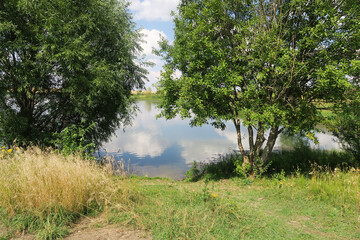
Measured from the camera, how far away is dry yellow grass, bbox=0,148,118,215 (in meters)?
3.86

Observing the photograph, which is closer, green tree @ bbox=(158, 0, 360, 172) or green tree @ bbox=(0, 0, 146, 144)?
green tree @ bbox=(158, 0, 360, 172)

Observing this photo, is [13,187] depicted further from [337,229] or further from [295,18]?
[295,18]

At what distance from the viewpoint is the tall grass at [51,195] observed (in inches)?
146

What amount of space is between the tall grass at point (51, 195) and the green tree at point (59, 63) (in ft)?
12.5

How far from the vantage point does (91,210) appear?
14.1ft

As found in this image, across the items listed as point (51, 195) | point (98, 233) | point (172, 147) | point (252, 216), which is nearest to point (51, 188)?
point (51, 195)

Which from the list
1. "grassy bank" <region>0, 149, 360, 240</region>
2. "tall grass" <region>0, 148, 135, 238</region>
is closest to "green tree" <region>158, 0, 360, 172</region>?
"grassy bank" <region>0, 149, 360, 240</region>

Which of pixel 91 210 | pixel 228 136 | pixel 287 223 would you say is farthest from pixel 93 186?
pixel 228 136

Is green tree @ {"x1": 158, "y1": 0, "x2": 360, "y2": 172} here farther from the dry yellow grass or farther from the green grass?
the dry yellow grass

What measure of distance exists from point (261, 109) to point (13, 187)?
6611 mm

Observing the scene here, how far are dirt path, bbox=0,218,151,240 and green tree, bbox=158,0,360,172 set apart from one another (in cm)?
464

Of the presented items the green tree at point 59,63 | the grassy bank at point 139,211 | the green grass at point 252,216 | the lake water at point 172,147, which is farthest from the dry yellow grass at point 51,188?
the lake water at point 172,147

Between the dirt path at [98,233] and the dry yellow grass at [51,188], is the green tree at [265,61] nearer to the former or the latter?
the dry yellow grass at [51,188]

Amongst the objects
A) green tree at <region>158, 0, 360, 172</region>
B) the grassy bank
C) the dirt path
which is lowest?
the dirt path
